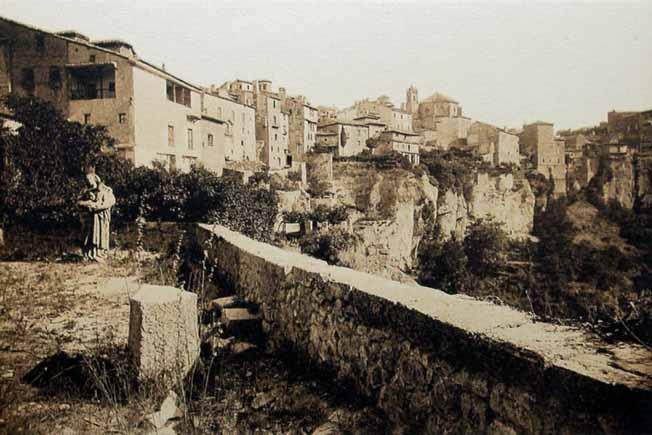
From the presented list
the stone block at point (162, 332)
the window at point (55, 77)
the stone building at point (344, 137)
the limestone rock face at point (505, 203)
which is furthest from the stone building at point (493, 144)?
the stone block at point (162, 332)

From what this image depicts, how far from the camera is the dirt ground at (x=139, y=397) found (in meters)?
3.28

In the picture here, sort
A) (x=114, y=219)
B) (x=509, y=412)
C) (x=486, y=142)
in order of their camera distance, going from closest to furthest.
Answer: (x=509, y=412) < (x=114, y=219) < (x=486, y=142)

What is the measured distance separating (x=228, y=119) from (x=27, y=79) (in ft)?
68.4

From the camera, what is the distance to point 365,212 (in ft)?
146

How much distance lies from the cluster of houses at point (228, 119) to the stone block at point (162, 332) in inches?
754

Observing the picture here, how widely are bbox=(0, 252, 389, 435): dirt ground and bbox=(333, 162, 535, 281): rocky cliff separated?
25808 mm

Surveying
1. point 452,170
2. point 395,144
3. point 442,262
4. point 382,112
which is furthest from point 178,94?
point 382,112

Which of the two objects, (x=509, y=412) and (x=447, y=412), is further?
(x=447, y=412)

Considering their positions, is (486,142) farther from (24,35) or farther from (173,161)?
(24,35)

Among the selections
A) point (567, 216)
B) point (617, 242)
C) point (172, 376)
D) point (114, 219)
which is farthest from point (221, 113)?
point (567, 216)

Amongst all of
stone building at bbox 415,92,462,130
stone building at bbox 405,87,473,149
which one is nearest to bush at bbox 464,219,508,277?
stone building at bbox 405,87,473,149

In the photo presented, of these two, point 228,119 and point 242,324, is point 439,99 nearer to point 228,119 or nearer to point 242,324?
point 228,119

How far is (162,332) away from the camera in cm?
411

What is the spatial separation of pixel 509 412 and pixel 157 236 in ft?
36.9
